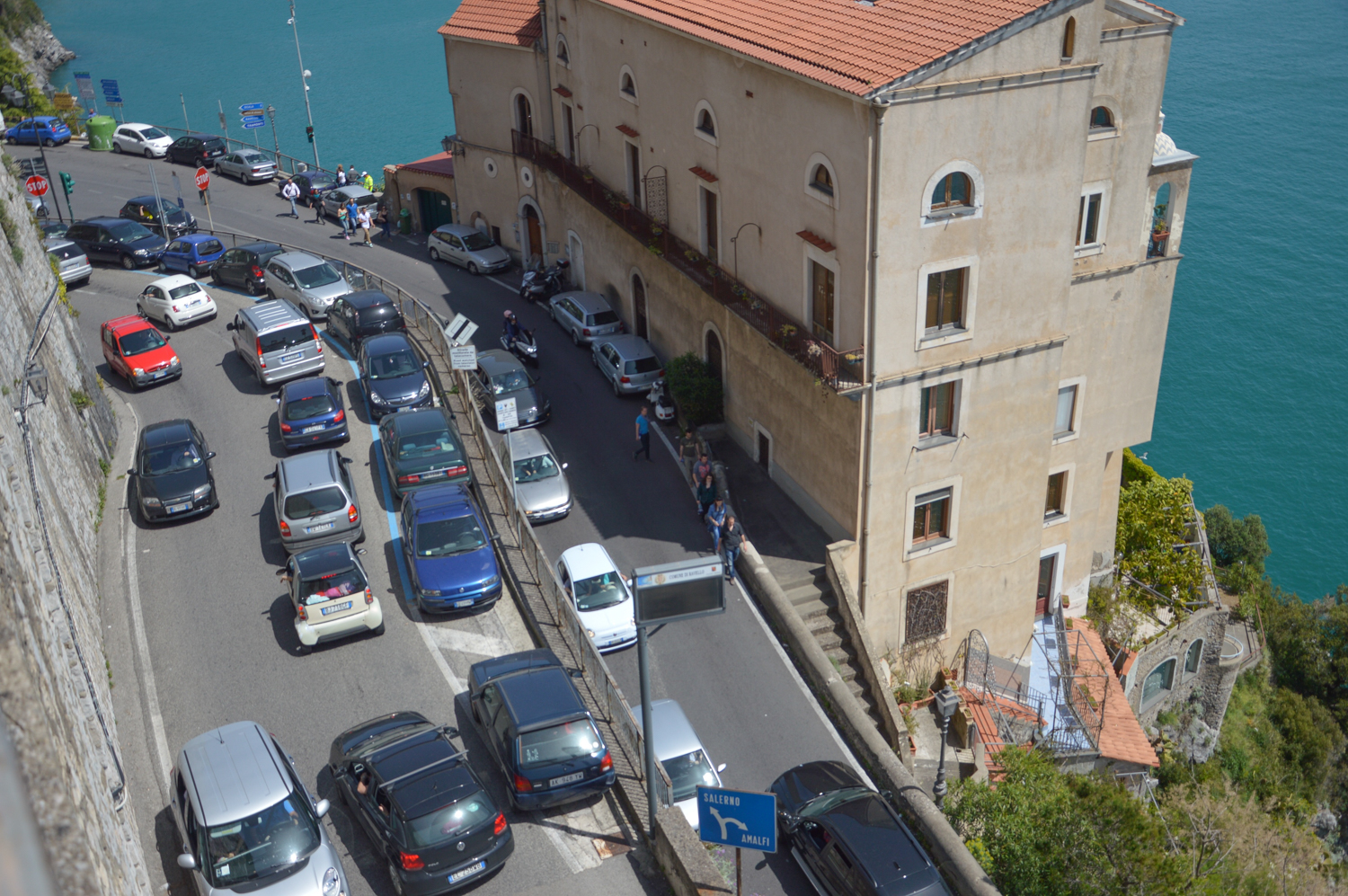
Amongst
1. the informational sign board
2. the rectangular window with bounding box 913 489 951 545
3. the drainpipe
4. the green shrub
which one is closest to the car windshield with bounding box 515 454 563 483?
the green shrub

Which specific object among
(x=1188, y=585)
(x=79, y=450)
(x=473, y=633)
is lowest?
(x=1188, y=585)

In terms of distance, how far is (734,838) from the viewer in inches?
551

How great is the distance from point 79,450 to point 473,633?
11243mm

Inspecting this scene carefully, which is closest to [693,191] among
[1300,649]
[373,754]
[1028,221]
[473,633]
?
[1028,221]

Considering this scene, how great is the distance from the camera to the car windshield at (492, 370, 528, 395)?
3120 cm

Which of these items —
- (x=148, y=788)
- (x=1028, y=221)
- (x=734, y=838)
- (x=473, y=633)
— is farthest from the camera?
(x=1028, y=221)

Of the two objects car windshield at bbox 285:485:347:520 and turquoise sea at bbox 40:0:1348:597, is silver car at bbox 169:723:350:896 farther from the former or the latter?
turquoise sea at bbox 40:0:1348:597

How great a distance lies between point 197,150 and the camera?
54344mm

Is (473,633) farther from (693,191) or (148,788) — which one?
(693,191)

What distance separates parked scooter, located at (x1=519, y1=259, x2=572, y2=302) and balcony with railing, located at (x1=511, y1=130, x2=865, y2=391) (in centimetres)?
321

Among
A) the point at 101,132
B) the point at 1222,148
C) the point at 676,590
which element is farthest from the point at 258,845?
the point at 1222,148

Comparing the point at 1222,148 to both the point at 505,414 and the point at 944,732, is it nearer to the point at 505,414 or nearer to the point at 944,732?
the point at 505,414

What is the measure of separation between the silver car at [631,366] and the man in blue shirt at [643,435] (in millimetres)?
2363

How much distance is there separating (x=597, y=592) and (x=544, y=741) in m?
6.40
